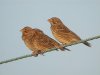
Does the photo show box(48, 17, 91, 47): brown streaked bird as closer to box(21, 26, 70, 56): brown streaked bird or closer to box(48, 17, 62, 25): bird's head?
box(48, 17, 62, 25): bird's head

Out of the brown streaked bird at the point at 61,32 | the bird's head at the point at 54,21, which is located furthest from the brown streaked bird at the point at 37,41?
the bird's head at the point at 54,21

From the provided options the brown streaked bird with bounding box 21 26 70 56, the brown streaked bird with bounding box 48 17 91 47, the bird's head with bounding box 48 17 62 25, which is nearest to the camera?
the brown streaked bird with bounding box 21 26 70 56

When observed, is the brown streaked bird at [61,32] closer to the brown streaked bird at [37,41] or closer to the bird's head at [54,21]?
the bird's head at [54,21]

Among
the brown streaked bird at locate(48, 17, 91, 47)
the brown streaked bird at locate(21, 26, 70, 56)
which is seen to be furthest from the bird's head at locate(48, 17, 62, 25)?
the brown streaked bird at locate(21, 26, 70, 56)

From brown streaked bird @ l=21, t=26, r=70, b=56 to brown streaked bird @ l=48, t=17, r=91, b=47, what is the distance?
59 centimetres

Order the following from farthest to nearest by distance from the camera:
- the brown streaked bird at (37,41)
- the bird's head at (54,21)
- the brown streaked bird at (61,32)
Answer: the bird's head at (54,21)
the brown streaked bird at (61,32)
the brown streaked bird at (37,41)

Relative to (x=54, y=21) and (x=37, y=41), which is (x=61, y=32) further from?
(x=37, y=41)

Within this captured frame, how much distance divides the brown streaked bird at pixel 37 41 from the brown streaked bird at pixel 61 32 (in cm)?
59

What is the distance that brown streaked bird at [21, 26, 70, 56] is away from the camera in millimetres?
10375

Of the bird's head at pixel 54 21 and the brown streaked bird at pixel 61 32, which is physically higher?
the bird's head at pixel 54 21

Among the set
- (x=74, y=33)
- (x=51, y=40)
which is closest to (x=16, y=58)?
(x=51, y=40)

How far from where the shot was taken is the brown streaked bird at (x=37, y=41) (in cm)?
1038

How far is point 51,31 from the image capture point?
11742mm

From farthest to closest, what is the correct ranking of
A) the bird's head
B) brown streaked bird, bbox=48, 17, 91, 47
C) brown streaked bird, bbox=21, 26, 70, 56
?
the bird's head < brown streaked bird, bbox=48, 17, 91, 47 < brown streaked bird, bbox=21, 26, 70, 56
